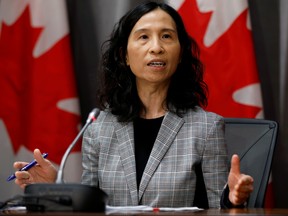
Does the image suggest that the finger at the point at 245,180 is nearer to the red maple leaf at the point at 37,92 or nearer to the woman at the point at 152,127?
the woman at the point at 152,127

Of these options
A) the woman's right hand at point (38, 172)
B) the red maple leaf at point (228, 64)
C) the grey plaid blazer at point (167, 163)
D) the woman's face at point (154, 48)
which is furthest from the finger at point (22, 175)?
the red maple leaf at point (228, 64)

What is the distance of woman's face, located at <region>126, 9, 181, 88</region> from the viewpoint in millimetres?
2340

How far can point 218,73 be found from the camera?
3.00m

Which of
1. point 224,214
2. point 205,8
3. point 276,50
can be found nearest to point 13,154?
point 205,8

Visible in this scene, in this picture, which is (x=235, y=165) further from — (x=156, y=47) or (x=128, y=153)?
(x=156, y=47)

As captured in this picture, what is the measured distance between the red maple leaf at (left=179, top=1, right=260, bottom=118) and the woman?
44cm

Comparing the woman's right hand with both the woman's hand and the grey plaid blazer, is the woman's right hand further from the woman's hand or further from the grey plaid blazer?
the woman's hand

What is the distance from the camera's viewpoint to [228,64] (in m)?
3.00

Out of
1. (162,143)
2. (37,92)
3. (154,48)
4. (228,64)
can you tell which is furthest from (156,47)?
(37,92)

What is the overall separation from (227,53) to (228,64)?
0.05 meters

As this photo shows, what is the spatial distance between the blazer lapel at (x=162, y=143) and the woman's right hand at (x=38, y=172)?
307mm

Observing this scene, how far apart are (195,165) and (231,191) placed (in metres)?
0.27

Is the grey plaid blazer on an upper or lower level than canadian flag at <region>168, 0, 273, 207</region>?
lower

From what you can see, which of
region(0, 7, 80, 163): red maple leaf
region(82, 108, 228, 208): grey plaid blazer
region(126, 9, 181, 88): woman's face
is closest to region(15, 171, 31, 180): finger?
region(82, 108, 228, 208): grey plaid blazer
